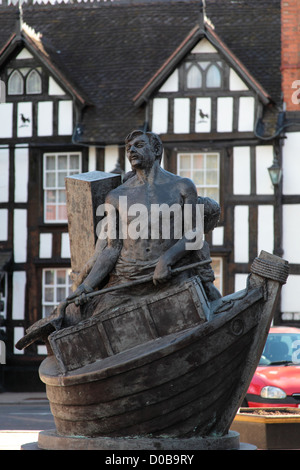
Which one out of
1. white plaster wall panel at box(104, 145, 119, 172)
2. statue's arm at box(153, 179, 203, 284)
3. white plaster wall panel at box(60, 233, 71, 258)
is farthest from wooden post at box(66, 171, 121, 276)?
white plaster wall panel at box(60, 233, 71, 258)

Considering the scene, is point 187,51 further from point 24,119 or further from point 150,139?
point 150,139

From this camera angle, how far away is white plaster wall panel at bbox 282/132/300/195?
22.4 metres

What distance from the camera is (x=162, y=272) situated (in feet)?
24.0

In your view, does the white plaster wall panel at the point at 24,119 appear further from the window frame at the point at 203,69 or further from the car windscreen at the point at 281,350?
the car windscreen at the point at 281,350

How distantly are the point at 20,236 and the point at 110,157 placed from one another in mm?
2904

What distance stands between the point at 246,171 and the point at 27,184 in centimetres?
530

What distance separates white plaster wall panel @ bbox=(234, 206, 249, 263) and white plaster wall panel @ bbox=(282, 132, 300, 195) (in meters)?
1.04

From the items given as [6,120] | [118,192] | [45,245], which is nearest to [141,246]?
[118,192]

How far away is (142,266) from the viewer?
756 cm

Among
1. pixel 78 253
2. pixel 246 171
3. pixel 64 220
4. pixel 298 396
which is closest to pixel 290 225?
pixel 246 171

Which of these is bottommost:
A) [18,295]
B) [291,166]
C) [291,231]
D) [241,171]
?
[18,295]

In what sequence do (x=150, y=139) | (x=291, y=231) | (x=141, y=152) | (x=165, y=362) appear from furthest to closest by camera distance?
(x=291, y=231)
(x=150, y=139)
(x=141, y=152)
(x=165, y=362)

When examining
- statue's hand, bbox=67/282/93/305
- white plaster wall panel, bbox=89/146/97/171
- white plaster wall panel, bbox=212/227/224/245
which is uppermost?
white plaster wall panel, bbox=89/146/97/171

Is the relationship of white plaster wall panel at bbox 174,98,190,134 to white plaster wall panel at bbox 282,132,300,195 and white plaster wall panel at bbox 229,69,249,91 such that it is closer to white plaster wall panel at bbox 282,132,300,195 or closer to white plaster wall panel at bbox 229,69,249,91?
white plaster wall panel at bbox 229,69,249,91
